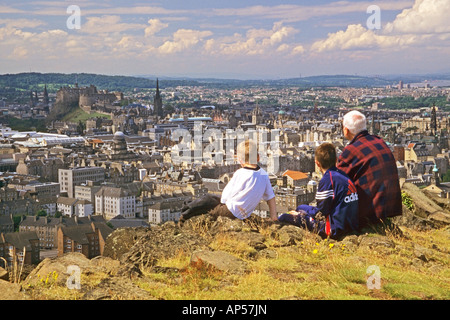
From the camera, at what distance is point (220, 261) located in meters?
6.46

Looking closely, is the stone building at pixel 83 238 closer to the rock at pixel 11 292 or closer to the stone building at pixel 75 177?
the stone building at pixel 75 177

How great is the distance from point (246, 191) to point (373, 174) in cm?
155

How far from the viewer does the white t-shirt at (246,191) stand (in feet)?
26.1

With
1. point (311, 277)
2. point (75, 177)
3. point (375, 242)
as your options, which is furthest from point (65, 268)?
point (75, 177)

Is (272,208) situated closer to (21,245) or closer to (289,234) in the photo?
(289,234)

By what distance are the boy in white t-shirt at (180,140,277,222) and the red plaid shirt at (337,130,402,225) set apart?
39.4 inches

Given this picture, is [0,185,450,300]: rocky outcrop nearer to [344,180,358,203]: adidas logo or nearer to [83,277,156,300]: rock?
[83,277,156,300]: rock

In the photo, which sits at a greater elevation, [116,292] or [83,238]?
[116,292]

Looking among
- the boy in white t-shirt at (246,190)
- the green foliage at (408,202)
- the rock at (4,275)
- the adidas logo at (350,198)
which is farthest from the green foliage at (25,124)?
the rock at (4,275)

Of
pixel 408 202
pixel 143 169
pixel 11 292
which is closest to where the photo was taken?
pixel 11 292

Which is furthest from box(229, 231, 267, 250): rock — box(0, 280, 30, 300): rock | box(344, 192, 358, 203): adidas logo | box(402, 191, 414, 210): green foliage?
box(402, 191, 414, 210): green foliage

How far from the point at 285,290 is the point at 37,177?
2174 inches
